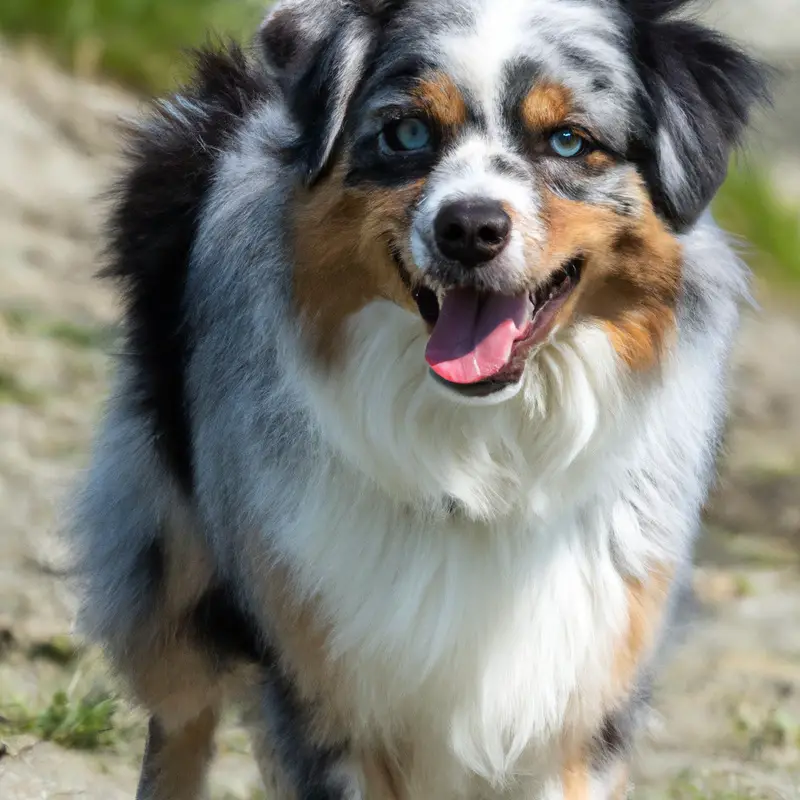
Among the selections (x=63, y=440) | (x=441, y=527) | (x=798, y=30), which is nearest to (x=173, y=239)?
(x=441, y=527)

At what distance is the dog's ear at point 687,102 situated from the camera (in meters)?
3.77

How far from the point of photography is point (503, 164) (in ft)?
11.7

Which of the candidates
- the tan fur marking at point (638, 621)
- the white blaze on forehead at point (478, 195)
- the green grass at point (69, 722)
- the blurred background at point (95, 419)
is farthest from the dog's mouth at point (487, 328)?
the green grass at point (69, 722)

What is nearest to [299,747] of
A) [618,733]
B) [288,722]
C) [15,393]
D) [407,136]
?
[288,722]

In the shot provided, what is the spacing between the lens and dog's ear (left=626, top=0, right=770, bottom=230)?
377 cm

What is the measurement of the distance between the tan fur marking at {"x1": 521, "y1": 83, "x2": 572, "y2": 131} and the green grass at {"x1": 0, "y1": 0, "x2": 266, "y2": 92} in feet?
25.8

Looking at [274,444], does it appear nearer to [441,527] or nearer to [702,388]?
[441,527]

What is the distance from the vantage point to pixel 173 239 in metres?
4.48

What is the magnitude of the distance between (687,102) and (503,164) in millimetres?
554

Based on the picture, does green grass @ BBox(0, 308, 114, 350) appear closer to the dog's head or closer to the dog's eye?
the dog's head

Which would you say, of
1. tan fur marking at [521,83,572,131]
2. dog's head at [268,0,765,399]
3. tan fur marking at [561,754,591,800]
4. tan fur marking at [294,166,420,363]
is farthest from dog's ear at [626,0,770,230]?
tan fur marking at [561,754,591,800]

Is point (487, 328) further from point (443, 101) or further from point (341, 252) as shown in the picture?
point (443, 101)

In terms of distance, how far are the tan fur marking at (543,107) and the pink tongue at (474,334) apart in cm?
41

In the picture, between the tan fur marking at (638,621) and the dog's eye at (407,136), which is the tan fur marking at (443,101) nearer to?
the dog's eye at (407,136)
